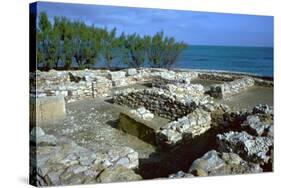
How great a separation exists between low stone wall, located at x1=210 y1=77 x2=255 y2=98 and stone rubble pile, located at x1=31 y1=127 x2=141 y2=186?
6.62 ft

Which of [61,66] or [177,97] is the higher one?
[61,66]

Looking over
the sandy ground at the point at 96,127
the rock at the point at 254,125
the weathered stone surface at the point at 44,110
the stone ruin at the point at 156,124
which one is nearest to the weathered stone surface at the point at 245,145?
the stone ruin at the point at 156,124

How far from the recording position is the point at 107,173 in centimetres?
732

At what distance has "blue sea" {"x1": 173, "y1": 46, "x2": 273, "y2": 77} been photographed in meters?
8.19

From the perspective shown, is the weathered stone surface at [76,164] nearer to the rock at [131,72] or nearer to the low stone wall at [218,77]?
the rock at [131,72]

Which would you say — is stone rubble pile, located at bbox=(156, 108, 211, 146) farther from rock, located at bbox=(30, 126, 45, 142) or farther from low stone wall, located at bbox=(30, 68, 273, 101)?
rock, located at bbox=(30, 126, 45, 142)

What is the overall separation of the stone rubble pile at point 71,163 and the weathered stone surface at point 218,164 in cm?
105

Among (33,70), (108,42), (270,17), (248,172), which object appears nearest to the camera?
(33,70)

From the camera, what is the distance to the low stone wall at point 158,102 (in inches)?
315

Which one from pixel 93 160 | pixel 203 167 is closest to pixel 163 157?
pixel 203 167

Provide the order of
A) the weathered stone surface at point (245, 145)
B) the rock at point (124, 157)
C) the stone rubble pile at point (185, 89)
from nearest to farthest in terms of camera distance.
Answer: the rock at point (124, 157) → the weathered stone surface at point (245, 145) → the stone rubble pile at point (185, 89)

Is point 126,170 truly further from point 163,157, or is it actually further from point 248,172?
point 248,172

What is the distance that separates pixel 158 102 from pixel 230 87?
1.39 m

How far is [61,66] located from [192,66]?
2167 mm
